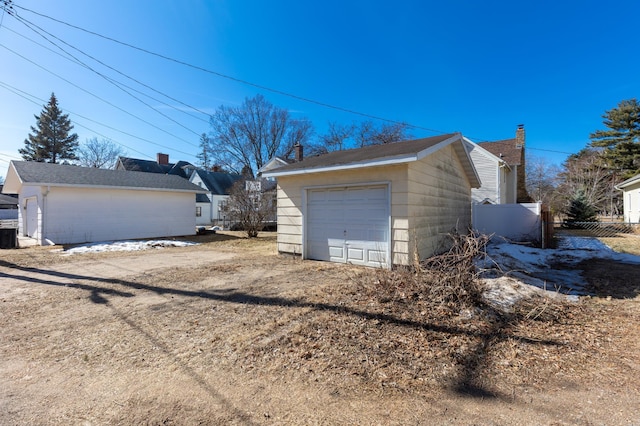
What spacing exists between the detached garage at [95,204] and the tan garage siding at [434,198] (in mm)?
13029

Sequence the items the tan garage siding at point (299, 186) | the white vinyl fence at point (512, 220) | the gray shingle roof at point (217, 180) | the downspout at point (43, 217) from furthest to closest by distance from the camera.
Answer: the gray shingle roof at point (217, 180)
the downspout at point (43, 217)
the white vinyl fence at point (512, 220)
the tan garage siding at point (299, 186)

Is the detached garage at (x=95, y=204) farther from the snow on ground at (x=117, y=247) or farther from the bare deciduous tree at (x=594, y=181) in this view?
the bare deciduous tree at (x=594, y=181)

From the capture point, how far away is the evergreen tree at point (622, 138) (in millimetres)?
28688

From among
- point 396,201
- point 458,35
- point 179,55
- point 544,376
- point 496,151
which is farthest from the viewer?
point 496,151

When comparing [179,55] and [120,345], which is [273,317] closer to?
[120,345]

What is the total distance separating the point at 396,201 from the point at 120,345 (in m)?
5.34

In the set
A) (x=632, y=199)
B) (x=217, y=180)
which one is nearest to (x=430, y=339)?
(x=632, y=199)

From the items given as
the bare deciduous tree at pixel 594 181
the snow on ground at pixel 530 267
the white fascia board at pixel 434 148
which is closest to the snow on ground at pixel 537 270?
the snow on ground at pixel 530 267

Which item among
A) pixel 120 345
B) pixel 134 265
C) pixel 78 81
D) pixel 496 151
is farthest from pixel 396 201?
pixel 496 151

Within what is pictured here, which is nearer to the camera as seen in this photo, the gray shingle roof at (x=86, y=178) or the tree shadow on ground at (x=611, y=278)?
the tree shadow on ground at (x=611, y=278)

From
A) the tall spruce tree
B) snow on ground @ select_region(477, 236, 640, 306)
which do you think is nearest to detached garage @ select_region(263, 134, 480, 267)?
snow on ground @ select_region(477, 236, 640, 306)

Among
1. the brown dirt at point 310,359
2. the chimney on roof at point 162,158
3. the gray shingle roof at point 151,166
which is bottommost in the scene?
the brown dirt at point 310,359

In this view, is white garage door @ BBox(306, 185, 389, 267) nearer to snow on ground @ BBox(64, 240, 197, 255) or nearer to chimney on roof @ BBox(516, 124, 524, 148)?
snow on ground @ BBox(64, 240, 197, 255)

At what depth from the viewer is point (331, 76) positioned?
1545 cm
